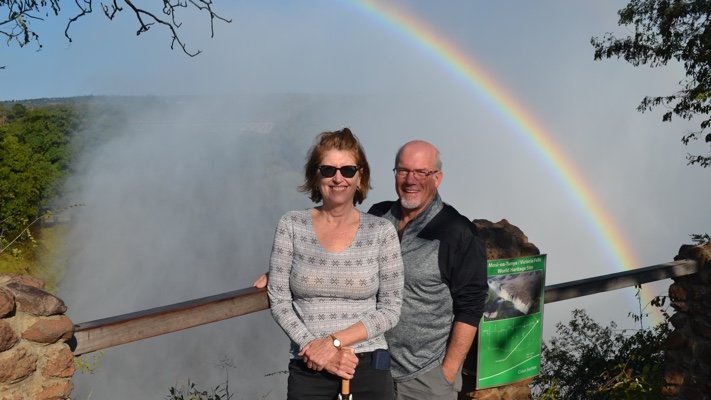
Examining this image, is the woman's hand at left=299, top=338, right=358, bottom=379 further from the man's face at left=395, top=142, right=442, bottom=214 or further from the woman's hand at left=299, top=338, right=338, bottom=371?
the man's face at left=395, top=142, right=442, bottom=214

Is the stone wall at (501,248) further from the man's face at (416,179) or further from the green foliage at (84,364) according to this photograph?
the green foliage at (84,364)

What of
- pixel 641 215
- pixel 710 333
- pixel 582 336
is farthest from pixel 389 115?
pixel 710 333

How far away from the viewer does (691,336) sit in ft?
14.0

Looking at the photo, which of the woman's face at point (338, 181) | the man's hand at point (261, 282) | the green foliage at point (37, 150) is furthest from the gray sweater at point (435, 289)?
Result: the green foliage at point (37, 150)

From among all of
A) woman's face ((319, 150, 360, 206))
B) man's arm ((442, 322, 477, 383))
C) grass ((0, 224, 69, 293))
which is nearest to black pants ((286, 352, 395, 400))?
man's arm ((442, 322, 477, 383))

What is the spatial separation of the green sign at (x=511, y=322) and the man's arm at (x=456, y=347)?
55 centimetres

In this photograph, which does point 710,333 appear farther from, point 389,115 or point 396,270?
point 389,115

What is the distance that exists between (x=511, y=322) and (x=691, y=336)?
1643 mm

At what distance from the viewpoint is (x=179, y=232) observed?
5628cm

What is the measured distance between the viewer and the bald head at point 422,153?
2748 mm

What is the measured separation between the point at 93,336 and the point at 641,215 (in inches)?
2468

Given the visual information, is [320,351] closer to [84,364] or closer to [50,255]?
[84,364]

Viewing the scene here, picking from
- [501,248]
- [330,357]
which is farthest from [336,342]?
[501,248]

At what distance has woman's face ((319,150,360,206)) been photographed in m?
2.38
